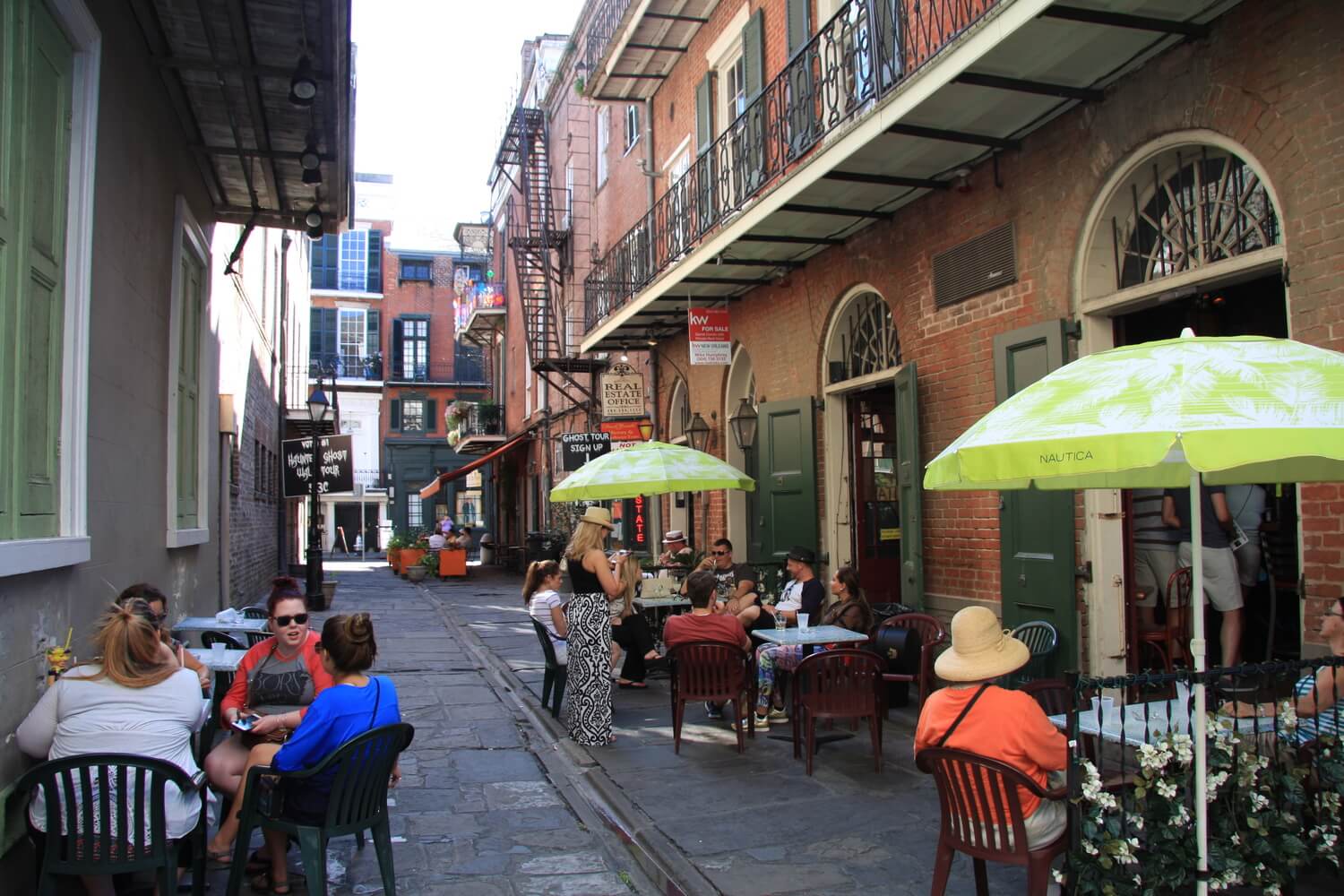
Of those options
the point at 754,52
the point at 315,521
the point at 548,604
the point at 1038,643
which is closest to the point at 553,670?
the point at 548,604

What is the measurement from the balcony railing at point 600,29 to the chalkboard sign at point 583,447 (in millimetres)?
→ 5950

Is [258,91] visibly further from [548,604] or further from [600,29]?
[600,29]

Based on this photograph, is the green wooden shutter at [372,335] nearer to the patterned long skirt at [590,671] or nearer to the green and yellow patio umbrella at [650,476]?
the green and yellow patio umbrella at [650,476]

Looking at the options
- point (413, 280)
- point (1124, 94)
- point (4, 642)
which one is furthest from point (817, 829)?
point (413, 280)

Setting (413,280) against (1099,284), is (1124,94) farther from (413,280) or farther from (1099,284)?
(413,280)

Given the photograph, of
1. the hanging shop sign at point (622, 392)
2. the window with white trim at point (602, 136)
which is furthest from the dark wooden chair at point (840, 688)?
the window with white trim at point (602, 136)

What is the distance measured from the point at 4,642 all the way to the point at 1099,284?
21.7ft

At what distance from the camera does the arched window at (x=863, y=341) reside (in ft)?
32.2

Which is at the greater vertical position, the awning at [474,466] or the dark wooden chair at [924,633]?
the awning at [474,466]

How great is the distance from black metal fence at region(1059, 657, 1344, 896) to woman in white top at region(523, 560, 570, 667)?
500 centimetres

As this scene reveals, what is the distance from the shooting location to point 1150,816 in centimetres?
363

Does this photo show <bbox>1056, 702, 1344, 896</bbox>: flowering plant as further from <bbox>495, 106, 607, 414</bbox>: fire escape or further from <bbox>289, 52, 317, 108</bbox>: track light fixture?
<bbox>495, 106, 607, 414</bbox>: fire escape

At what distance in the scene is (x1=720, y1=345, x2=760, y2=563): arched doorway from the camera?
1334 centimetres

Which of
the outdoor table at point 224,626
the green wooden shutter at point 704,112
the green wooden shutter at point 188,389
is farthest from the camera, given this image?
the green wooden shutter at point 704,112
